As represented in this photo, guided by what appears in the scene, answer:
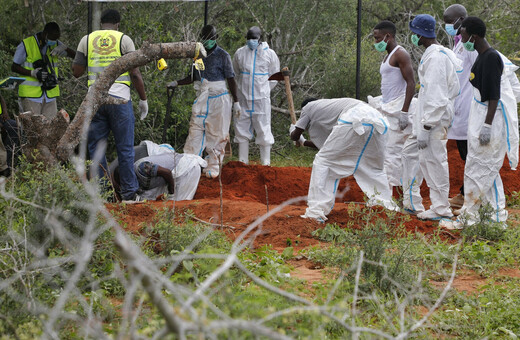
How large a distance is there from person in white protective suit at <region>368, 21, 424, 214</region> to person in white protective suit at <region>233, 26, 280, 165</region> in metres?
2.14

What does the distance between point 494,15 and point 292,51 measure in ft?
13.3

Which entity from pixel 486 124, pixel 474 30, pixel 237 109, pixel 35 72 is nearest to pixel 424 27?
pixel 474 30

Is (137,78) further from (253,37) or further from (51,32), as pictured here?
(253,37)

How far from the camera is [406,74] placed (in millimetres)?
7109

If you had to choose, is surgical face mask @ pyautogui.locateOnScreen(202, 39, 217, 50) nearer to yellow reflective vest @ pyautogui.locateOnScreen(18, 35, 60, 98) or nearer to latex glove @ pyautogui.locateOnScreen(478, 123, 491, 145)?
yellow reflective vest @ pyautogui.locateOnScreen(18, 35, 60, 98)

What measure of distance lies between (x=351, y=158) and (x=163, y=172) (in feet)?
6.90

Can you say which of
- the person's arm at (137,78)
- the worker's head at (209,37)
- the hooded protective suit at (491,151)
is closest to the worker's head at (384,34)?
the hooded protective suit at (491,151)

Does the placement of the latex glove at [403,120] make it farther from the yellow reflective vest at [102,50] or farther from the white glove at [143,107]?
the yellow reflective vest at [102,50]

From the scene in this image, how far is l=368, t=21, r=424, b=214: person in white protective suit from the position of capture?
22.7 ft

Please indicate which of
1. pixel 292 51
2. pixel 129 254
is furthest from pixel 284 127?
pixel 129 254

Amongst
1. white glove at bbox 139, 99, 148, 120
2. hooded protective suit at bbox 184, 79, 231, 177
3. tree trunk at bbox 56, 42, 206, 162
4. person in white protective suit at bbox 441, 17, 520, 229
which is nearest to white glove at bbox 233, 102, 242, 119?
hooded protective suit at bbox 184, 79, 231, 177

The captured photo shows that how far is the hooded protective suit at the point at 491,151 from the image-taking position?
19.6 ft

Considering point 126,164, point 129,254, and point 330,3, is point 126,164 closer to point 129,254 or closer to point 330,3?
point 129,254

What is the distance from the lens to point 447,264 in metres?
5.02
